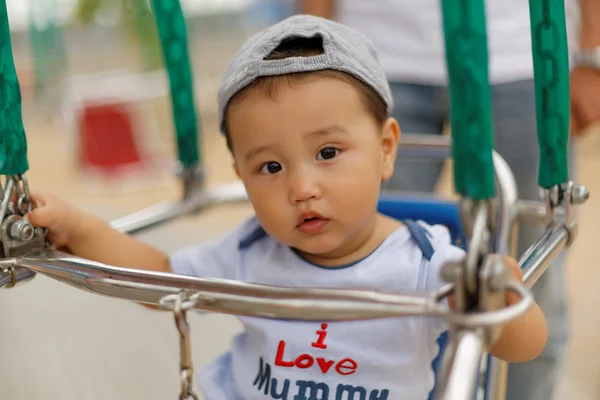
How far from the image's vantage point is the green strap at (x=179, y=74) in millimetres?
935

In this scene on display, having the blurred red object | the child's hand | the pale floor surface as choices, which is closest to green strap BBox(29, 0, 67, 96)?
the blurred red object

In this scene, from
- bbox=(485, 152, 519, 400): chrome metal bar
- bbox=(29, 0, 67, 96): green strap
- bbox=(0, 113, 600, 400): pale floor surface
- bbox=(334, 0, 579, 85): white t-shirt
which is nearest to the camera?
bbox=(485, 152, 519, 400): chrome metal bar

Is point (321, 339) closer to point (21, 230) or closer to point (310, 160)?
point (310, 160)

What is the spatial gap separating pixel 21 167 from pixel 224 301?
325 mm

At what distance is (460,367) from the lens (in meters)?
0.47

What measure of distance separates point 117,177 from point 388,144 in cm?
283

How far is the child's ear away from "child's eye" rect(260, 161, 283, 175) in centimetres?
13

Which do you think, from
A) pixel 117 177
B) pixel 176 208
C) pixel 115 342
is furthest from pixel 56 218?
pixel 117 177

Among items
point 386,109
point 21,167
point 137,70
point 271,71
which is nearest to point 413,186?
point 386,109

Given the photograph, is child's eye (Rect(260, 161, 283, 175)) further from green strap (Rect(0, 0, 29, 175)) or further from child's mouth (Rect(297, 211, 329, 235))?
green strap (Rect(0, 0, 29, 175))

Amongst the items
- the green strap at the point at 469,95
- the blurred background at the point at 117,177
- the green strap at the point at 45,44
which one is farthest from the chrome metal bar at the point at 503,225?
the green strap at the point at 45,44

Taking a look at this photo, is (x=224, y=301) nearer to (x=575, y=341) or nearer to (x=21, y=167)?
(x=21, y=167)

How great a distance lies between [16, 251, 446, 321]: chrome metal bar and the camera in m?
0.52

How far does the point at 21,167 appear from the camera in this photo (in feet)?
2.54
